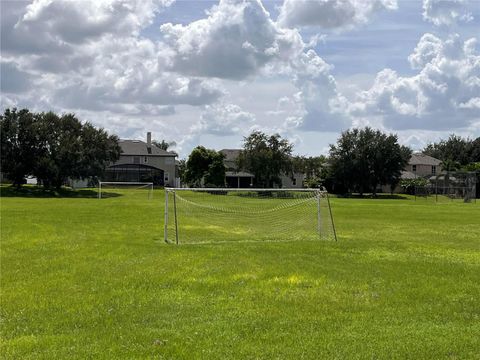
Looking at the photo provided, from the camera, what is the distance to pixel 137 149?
319 ft

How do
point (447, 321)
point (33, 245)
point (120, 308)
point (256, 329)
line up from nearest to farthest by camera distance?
1. point (256, 329)
2. point (447, 321)
3. point (120, 308)
4. point (33, 245)

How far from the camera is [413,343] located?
636 centimetres

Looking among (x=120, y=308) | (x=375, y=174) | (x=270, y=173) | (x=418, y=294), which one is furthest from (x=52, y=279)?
(x=375, y=174)

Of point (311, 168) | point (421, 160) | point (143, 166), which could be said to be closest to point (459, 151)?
point (421, 160)

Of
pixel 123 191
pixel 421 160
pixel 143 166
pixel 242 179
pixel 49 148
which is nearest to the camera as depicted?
pixel 49 148

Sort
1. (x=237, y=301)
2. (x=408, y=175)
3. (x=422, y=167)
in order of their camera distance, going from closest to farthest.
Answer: (x=237, y=301) → (x=408, y=175) → (x=422, y=167)

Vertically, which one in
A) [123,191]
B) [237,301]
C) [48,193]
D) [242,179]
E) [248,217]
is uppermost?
[242,179]

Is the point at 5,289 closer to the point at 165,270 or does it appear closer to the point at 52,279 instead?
the point at 52,279

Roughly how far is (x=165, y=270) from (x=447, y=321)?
5.60 m

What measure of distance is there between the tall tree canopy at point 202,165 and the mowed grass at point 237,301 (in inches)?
2386

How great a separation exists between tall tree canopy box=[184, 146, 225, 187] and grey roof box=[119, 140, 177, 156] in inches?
764

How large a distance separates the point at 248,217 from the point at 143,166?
2728 inches

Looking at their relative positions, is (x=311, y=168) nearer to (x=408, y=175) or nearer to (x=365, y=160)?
(x=365, y=160)

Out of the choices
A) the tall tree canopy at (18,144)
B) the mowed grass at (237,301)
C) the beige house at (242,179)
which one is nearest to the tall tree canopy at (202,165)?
the beige house at (242,179)
